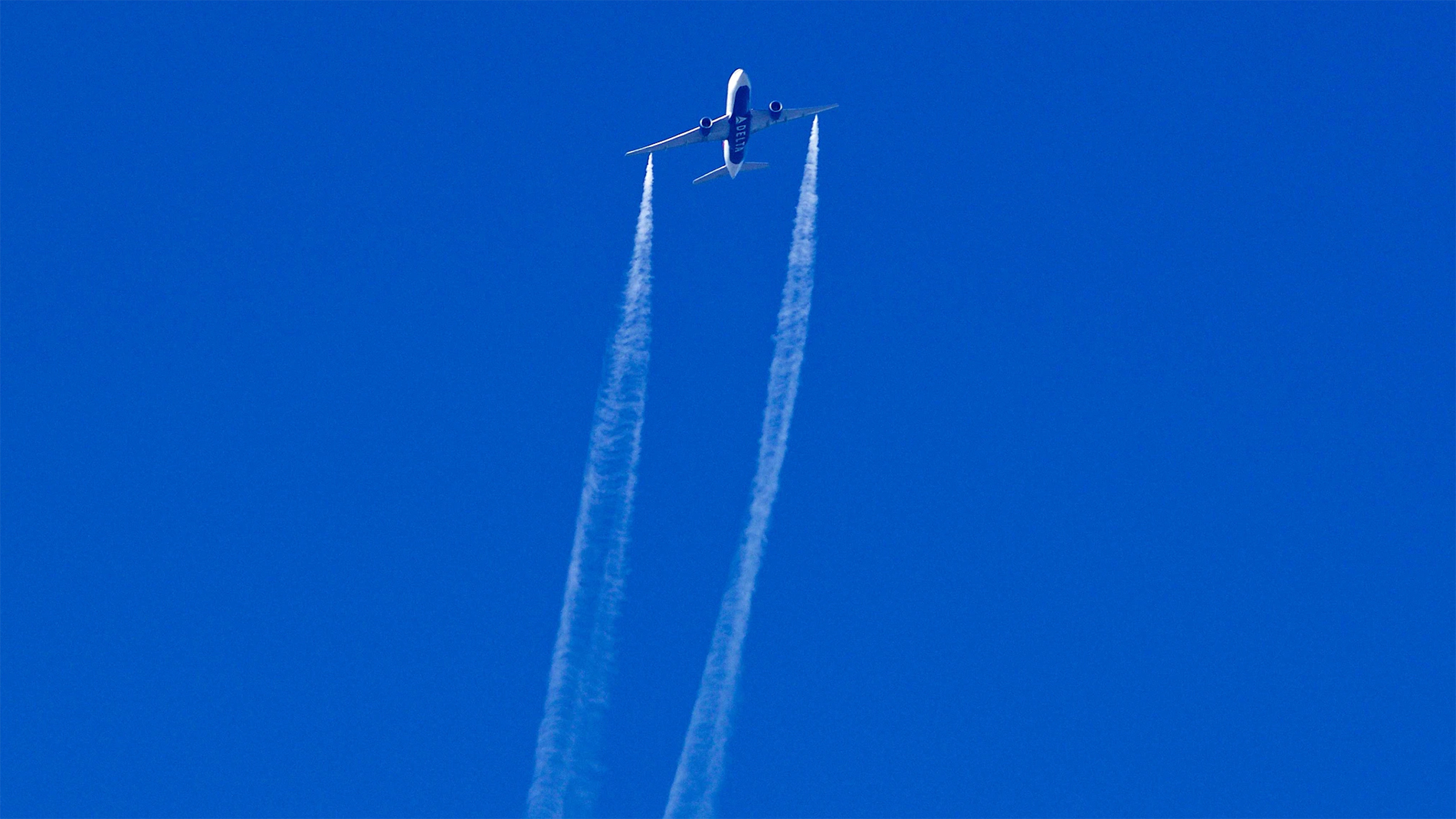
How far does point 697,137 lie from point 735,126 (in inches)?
69.8

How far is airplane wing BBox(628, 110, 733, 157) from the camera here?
82938 mm

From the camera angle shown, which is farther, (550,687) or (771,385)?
(771,385)

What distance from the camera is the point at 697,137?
8388 centimetres

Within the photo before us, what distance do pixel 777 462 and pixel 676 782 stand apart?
14563mm

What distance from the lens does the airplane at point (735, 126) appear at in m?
83.3

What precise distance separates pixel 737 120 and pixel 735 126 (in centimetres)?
32

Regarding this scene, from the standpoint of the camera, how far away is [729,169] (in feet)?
279

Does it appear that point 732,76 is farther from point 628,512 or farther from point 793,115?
point 628,512

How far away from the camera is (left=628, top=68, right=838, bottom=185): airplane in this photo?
3280 inches

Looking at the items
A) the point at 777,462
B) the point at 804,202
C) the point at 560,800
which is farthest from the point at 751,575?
the point at 804,202

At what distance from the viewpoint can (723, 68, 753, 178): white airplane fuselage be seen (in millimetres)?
83312

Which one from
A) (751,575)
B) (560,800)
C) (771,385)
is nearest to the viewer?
(560,800)

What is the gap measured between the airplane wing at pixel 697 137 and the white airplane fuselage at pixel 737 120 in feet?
0.99

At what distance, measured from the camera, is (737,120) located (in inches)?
3295
